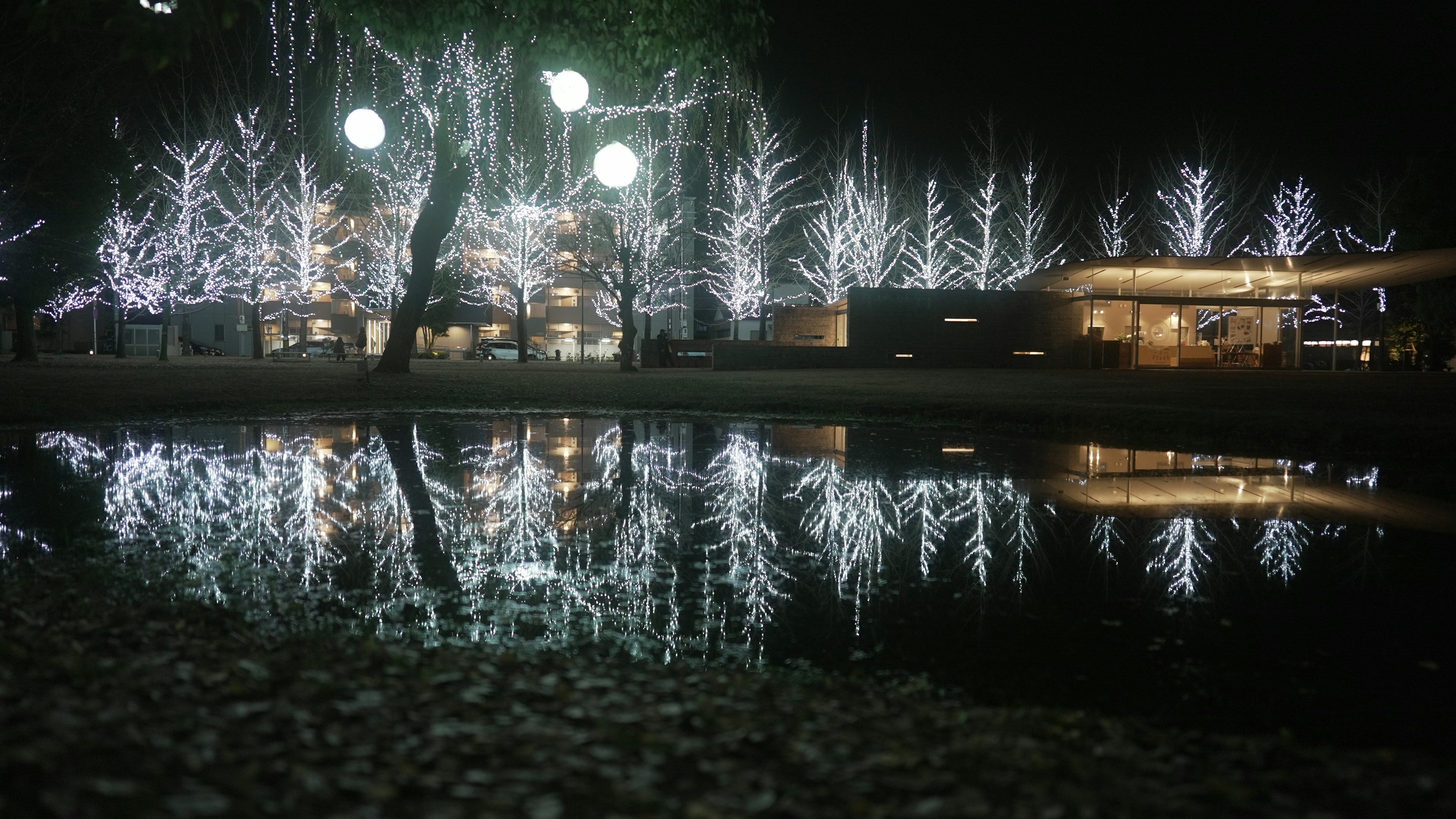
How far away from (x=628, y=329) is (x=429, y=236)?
459 inches

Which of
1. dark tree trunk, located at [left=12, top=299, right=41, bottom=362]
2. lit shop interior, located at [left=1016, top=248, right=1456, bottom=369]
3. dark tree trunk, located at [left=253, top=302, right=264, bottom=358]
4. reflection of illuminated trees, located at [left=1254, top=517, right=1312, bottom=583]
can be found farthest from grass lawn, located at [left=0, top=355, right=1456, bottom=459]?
dark tree trunk, located at [left=253, top=302, right=264, bottom=358]

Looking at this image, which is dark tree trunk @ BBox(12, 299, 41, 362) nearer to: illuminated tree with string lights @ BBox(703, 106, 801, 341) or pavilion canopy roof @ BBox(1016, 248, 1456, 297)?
illuminated tree with string lights @ BBox(703, 106, 801, 341)

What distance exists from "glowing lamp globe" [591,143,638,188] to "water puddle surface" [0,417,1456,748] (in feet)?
16.9

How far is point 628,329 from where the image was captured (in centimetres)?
3566

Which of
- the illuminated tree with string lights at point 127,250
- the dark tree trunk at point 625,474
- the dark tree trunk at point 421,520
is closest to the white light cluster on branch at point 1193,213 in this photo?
the dark tree trunk at point 625,474

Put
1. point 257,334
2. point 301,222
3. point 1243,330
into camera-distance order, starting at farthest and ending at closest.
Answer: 1. point 257,334
2. point 301,222
3. point 1243,330

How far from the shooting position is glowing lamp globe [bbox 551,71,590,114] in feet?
34.4

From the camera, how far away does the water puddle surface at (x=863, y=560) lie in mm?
4168

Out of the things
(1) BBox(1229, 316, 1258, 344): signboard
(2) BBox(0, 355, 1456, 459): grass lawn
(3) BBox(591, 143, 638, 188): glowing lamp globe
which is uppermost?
(3) BBox(591, 143, 638, 188): glowing lamp globe

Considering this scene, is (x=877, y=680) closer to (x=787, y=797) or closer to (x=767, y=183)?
(x=787, y=797)

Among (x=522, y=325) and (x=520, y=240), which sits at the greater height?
(x=520, y=240)

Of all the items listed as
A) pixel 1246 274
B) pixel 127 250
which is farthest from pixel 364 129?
pixel 127 250

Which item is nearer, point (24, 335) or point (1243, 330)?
point (1243, 330)

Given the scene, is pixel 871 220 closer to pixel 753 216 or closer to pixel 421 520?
pixel 753 216
